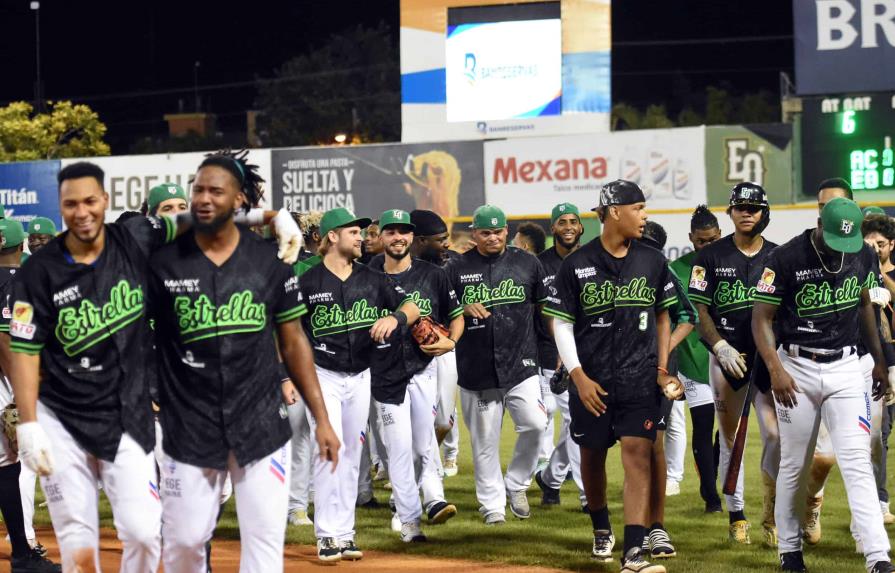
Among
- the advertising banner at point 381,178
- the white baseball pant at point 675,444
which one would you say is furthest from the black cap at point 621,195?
the advertising banner at point 381,178

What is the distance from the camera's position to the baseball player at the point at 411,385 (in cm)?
1015

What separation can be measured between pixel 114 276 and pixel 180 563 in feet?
4.47

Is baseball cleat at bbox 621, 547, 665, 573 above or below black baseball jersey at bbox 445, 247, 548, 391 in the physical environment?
below

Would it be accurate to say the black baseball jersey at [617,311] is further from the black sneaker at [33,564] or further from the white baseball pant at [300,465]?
the black sneaker at [33,564]

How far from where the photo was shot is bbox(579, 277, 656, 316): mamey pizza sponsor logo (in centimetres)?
880

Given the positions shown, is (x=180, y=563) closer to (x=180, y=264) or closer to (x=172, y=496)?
(x=172, y=496)

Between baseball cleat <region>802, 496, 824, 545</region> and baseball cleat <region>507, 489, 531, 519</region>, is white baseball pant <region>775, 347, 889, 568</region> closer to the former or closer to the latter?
baseball cleat <region>802, 496, 824, 545</region>

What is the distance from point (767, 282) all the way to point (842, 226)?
2.06 ft

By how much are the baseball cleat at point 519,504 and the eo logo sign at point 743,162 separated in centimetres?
1743

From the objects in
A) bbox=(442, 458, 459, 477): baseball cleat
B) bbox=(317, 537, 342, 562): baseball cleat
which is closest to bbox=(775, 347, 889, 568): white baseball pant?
bbox=(317, 537, 342, 562): baseball cleat

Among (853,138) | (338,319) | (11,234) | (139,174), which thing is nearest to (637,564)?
(338,319)

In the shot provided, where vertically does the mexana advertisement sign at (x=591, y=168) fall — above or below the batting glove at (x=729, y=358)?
above

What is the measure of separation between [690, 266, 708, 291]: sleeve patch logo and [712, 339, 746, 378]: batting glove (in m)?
0.52

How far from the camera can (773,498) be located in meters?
9.81
